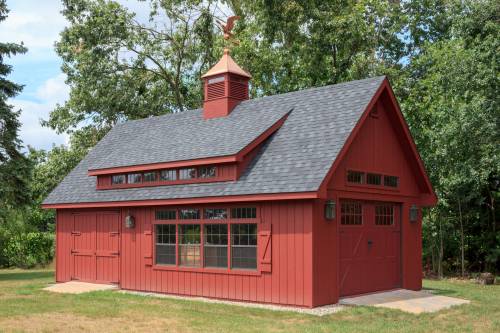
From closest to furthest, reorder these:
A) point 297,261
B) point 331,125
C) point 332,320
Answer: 1. point 332,320
2. point 297,261
3. point 331,125

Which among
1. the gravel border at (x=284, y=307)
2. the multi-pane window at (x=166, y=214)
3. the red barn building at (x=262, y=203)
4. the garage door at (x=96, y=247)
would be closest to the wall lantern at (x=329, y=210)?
the red barn building at (x=262, y=203)

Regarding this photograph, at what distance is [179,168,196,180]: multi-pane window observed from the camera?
15.9 m

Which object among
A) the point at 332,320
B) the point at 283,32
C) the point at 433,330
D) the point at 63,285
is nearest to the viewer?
the point at 433,330

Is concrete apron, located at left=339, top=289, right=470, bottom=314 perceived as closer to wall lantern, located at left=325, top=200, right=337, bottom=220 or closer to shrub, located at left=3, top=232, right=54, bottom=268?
wall lantern, located at left=325, top=200, right=337, bottom=220

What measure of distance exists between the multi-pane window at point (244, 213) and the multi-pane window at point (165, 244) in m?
2.20

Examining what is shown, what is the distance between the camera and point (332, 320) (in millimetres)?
11789

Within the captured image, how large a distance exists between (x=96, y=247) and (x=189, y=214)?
4.14 m

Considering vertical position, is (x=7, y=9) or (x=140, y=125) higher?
(x=7, y=9)

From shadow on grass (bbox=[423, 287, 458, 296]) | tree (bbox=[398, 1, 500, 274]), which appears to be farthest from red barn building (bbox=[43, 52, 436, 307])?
tree (bbox=[398, 1, 500, 274])

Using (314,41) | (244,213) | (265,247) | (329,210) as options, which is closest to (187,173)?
(244,213)

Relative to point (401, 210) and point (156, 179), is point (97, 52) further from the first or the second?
point (401, 210)

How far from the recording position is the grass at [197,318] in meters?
10.9

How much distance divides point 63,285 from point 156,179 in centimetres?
427

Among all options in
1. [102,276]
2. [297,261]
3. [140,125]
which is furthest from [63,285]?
[297,261]
